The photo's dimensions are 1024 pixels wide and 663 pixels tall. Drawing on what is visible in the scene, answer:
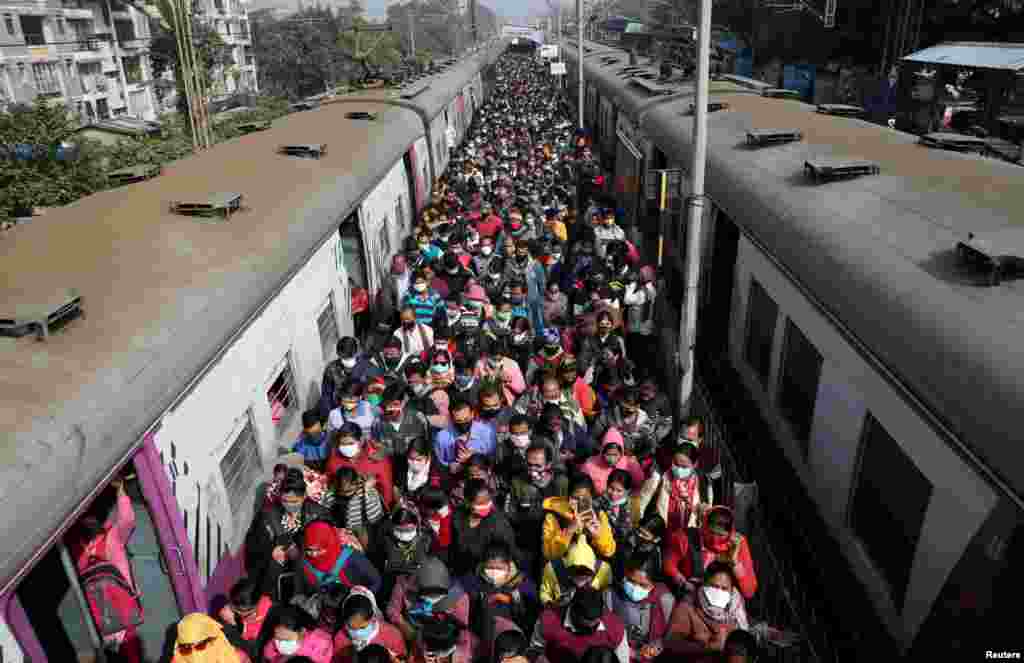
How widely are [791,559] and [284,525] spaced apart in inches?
171

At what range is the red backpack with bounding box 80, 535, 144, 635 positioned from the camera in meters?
5.25

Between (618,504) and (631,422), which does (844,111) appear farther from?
(618,504)

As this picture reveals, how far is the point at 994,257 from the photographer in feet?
14.4

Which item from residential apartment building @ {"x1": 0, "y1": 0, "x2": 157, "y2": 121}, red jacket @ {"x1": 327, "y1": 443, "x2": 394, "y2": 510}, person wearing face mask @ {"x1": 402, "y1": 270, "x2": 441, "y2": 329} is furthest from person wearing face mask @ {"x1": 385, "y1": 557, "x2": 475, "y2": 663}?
residential apartment building @ {"x1": 0, "y1": 0, "x2": 157, "y2": 121}

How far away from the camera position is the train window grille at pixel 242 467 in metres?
6.32

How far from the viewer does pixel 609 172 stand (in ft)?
77.6

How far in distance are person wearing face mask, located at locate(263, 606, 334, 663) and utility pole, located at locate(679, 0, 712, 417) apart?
4.95 m

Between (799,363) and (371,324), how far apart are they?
7.34 m

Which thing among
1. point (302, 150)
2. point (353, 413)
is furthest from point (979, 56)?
point (353, 413)

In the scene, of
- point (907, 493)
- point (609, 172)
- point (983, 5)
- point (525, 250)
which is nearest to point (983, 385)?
point (907, 493)

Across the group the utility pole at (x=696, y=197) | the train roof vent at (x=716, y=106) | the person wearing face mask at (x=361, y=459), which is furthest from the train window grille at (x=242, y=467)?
the train roof vent at (x=716, y=106)

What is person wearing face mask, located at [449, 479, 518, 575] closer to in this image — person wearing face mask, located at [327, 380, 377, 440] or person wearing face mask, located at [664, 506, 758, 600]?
person wearing face mask, located at [664, 506, 758, 600]

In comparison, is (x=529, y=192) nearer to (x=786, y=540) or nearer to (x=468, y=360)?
(x=468, y=360)

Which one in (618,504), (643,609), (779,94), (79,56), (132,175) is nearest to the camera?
(643,609)
